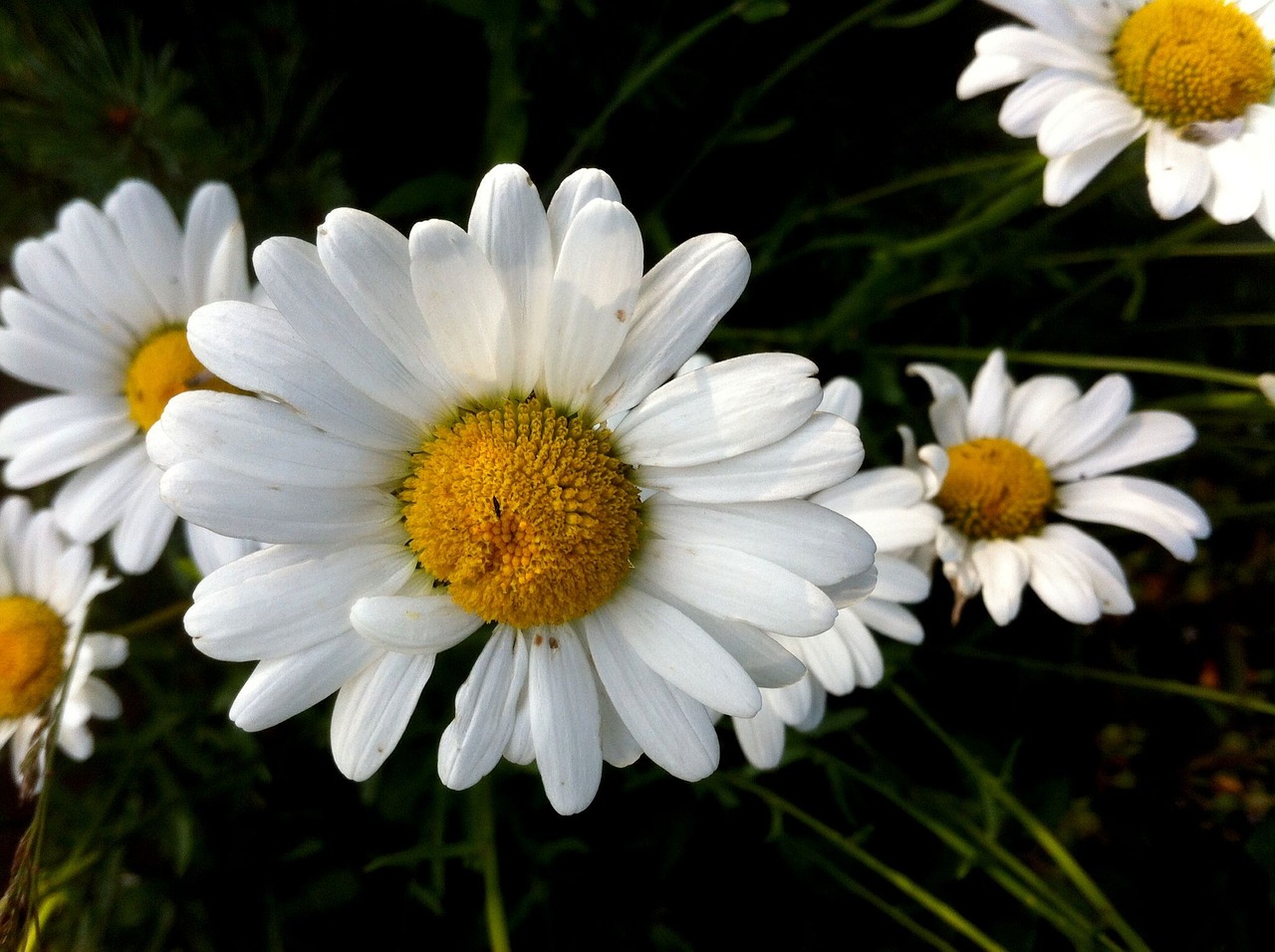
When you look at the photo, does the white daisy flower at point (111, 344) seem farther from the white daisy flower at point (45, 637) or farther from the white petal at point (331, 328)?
the white petal at point (331, 328)

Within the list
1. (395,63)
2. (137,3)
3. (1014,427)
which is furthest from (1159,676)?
(137,3)

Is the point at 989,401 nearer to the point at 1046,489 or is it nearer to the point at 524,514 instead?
the point at 1046,489

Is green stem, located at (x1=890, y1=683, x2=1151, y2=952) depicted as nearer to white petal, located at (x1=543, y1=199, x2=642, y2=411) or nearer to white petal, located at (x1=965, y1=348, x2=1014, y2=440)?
white petal, located at (x1=965, y1=348, x2=1014, y2=440)

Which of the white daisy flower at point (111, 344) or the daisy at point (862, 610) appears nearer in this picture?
the daisy at point (862, 610)

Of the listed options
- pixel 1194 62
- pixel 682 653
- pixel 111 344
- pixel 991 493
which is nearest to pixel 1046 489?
pixel 991 493

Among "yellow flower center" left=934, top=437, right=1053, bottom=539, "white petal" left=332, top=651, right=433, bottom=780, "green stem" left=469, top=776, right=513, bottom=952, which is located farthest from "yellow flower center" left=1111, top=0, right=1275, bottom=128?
"green stem" left=469, top=776, right=513, bottom=952

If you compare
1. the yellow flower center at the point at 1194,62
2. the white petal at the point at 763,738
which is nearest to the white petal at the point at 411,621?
the white petal at the point at 763,738

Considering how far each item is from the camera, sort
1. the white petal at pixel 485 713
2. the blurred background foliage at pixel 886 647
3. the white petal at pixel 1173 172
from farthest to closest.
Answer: the blurred background foliage at pixel 886 647 < the white petal at pixel 1173 172 < the white petal at pixel 485 713

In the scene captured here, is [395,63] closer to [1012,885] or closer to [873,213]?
[873,213]
